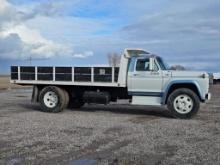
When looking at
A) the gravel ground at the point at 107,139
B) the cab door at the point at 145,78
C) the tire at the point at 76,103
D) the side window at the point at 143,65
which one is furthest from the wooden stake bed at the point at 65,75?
the tire at the point at 76,103

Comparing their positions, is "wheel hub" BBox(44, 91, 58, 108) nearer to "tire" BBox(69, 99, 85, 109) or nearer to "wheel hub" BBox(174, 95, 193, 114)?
"tire" BBox(69, 99, 85, 109)

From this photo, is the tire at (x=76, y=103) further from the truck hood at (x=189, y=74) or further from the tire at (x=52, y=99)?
the truck hood at (x=189, y=74)

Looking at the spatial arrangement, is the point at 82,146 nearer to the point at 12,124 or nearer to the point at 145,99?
the point at 12,124

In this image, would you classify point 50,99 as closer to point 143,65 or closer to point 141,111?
point 141,111

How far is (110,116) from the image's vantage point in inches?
707

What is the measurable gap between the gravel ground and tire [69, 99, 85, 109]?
2480 mm

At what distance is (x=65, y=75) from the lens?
63.8ft

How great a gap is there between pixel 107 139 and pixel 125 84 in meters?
6.39

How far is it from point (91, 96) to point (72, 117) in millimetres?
1797

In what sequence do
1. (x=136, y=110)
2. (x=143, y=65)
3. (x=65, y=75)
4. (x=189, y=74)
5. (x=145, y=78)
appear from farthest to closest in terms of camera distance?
(x=136, y=110)
(x=65, y=75)
(x=143, y=65)
(x=145, y=78)
(x=189, y=74)

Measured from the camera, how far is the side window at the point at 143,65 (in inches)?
713

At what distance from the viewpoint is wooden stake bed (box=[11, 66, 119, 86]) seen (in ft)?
61.0

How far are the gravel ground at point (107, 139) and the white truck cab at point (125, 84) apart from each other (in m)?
0.77

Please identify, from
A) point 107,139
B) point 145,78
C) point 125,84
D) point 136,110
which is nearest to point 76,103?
point 136,110
